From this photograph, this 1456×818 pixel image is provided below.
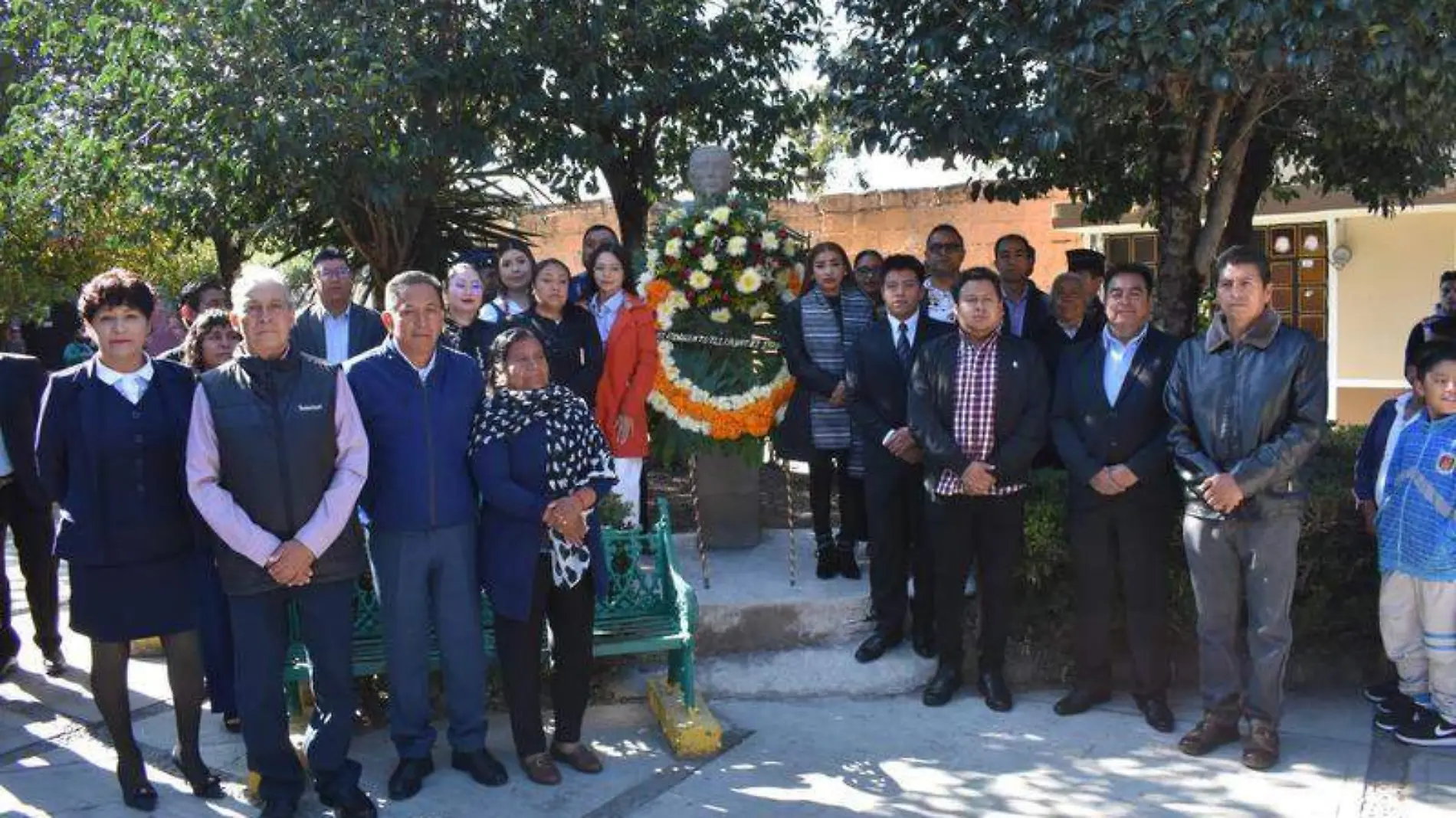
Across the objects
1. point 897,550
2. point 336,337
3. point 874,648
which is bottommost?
point 874,648

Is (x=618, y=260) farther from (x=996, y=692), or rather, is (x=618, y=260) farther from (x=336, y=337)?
(x=996, y=692)

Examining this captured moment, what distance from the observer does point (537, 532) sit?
4.42m

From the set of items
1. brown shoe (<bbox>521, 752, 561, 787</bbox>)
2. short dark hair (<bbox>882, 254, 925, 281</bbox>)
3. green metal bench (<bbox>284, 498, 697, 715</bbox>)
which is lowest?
brown shoe (<bbox>521, 752, 561, 787</bbox>)

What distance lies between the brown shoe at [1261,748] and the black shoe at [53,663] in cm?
544

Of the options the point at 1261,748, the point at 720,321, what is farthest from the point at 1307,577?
the point at 720,321

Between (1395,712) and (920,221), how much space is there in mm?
11239

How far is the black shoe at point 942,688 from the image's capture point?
525 centimetres

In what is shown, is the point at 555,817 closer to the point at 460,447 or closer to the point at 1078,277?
the point at 460,447

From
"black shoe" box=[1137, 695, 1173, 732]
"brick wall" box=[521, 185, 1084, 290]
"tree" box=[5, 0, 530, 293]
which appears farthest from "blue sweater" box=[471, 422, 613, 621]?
"brick wall" box=[521, 185, 1084, 290]

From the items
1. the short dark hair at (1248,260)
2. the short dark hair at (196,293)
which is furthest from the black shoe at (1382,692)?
the short dark hair at (196,293)

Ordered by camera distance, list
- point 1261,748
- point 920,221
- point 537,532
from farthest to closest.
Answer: point 920,221
point 1261,748
point 537,532

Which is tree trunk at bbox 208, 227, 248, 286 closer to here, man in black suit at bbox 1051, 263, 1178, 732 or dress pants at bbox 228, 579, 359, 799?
dress pants at bbox 228, 579, 359, 799

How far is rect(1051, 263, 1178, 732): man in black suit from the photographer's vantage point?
4.85 meters

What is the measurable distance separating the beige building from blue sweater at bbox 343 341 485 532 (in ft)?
31.7
